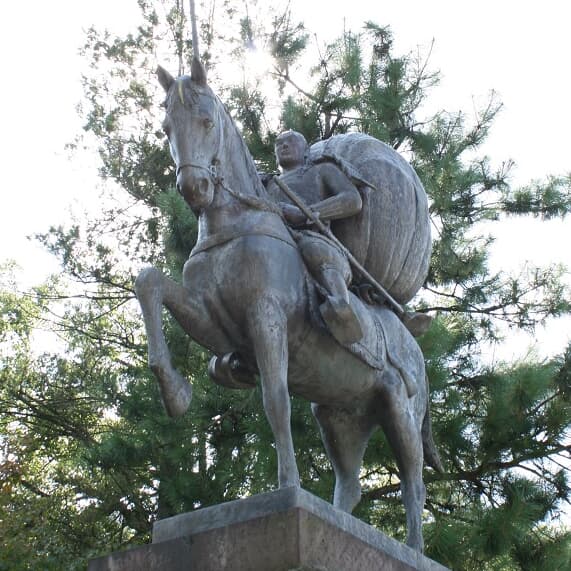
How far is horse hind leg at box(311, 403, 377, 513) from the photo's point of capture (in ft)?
17.9

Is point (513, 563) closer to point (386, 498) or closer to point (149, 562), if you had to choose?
point (386, 498)

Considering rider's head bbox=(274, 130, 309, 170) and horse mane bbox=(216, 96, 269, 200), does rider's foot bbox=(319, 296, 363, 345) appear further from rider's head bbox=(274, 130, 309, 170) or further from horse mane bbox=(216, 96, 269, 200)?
rider's head bbox=(274, 130, 309, 170)

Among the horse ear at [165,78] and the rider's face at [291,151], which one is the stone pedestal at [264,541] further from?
the rider's face at [291,151]

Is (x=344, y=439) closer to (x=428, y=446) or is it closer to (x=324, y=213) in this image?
(x=428, y=446)

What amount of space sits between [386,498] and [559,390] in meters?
2.00

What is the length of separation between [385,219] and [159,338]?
1.63 metres

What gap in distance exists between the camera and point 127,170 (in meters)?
12.9

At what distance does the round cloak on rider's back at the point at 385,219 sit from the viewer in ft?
18.5

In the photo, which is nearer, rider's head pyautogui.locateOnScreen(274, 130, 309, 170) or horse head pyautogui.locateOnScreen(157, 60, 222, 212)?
horse head pyautogui.locateOnScreen(157, 60, 222, 212)

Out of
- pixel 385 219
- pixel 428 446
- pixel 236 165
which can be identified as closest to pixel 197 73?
pixel 236 165

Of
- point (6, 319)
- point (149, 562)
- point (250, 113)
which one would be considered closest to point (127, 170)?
point (250, 113)

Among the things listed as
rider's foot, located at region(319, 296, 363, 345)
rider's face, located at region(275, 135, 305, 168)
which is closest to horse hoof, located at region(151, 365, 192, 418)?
rider's foot, located at region(319, 296, 363, 345)

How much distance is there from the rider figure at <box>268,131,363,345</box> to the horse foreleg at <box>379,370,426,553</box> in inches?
19.1

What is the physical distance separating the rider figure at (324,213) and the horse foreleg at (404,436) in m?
0.49
